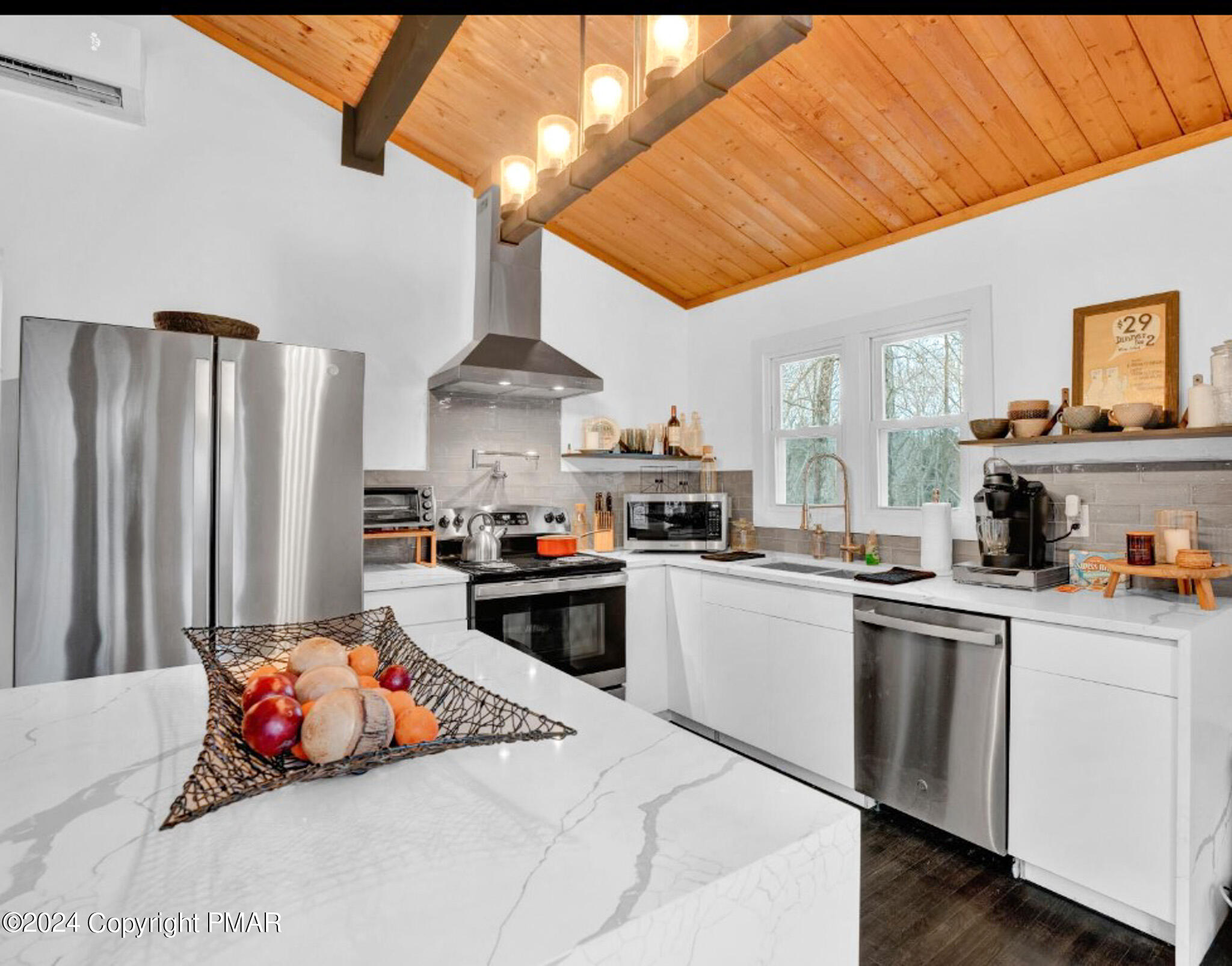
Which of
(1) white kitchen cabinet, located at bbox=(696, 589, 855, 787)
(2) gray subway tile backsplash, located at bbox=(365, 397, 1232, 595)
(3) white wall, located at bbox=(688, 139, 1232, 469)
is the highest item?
(3) white wall, located at bbox=(688, 139, 1232, 469)

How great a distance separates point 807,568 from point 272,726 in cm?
275

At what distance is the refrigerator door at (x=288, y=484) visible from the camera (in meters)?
2.44

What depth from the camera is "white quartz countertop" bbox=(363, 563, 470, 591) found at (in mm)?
2873

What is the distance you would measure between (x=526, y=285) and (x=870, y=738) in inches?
106

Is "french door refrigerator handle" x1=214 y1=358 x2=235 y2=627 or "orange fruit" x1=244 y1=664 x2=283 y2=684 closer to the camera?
"orange fruit" x1=244 y1=664 x2=283 y2=684

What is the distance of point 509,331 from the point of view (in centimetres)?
365

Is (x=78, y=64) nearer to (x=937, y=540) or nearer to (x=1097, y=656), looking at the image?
(x=937, y=540)

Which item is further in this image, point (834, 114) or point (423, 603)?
point (423, 603)

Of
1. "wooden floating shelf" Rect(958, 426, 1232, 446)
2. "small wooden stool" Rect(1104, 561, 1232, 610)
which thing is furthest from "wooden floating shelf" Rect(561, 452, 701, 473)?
"small wooden stool" Rect(1104, 561, 1232, 610)

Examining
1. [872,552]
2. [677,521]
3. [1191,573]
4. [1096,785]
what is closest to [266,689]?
[1096,785]

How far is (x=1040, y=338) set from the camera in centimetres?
284

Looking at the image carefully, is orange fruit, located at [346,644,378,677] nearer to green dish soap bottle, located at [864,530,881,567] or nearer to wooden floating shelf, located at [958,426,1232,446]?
wooden floating shelf, located at [958,426,1232,446]

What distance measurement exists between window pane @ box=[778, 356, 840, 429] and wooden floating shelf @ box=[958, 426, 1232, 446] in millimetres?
1003

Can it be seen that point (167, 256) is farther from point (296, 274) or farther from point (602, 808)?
point (602, 808)
